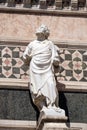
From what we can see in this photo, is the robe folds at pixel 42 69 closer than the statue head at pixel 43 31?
Yes

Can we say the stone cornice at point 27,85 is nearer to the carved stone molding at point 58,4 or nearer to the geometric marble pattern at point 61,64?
the geometric marble pattern at point 61,64

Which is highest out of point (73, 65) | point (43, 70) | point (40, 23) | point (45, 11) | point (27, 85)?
point (45, 11)

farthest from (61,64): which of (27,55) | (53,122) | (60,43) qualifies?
(53,122)

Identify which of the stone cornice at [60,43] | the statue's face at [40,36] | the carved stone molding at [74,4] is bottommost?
the stone cornice at [60,43]

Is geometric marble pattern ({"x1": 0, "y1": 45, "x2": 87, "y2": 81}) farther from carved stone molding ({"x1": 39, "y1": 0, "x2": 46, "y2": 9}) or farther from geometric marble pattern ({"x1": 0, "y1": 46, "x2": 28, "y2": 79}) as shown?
carved stone molding ({"x1": 39, "y1": 0, "x2": 46, "y2": 9})

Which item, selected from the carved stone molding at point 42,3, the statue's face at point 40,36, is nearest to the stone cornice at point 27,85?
the statue's face at point 40,36

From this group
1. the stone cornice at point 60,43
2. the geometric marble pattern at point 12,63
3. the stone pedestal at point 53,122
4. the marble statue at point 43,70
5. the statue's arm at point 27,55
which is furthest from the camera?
the stone cornice at point 60,43

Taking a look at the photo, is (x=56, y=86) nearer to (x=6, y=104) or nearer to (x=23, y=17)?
(x=6, y=104)

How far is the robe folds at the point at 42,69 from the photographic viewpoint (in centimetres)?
845

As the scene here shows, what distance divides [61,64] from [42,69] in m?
0.67

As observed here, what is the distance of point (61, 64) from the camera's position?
927 cm

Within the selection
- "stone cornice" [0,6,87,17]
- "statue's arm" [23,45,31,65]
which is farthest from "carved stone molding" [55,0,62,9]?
"statue's arm" [23,45,31,65]

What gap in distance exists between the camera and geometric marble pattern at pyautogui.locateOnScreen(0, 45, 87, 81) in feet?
30.0

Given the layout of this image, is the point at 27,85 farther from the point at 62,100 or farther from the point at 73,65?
the point at 73,65
